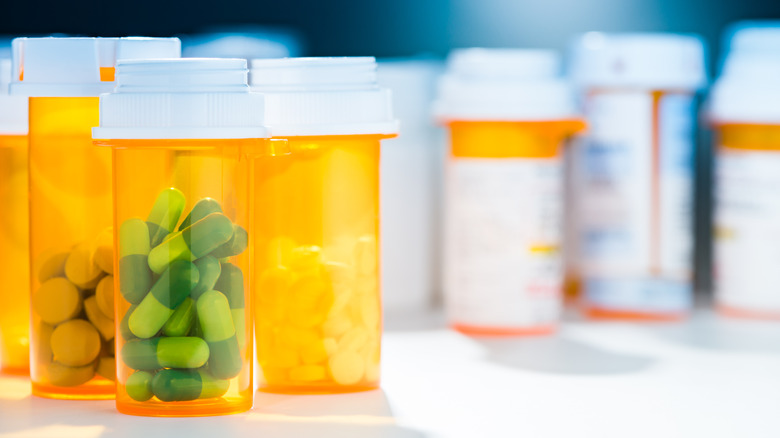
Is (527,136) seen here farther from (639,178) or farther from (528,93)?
(639,178)

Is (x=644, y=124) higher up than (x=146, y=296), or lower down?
higher up

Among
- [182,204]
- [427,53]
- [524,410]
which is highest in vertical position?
[427,53]

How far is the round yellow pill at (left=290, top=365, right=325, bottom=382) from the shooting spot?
607 millimetres

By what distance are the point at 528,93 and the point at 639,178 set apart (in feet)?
0.49

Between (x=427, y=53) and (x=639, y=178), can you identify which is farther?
(x=427, y=53)

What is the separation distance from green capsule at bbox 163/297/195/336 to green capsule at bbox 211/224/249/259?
0.03 metres

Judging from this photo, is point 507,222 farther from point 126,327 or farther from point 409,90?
point 126,327

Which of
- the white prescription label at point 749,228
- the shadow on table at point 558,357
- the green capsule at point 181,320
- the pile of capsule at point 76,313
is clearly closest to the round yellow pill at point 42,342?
the pile of capsule at point 76,313

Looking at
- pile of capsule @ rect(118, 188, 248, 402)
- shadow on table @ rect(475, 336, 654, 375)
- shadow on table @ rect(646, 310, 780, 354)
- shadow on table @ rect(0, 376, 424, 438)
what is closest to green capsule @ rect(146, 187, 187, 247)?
pile of capsule @ rect(118, 188, 248, 402)

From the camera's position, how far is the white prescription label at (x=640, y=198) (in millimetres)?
862

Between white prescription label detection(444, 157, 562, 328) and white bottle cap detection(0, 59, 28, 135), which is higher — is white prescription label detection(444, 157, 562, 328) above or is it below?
below

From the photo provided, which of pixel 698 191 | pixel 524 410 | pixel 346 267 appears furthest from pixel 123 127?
pixel 698 191

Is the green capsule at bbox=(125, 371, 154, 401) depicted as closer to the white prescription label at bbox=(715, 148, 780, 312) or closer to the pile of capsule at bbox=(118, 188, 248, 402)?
the pile of capsule at bbox=(118, 188, 248, 402)

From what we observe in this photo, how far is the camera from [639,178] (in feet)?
2.84
